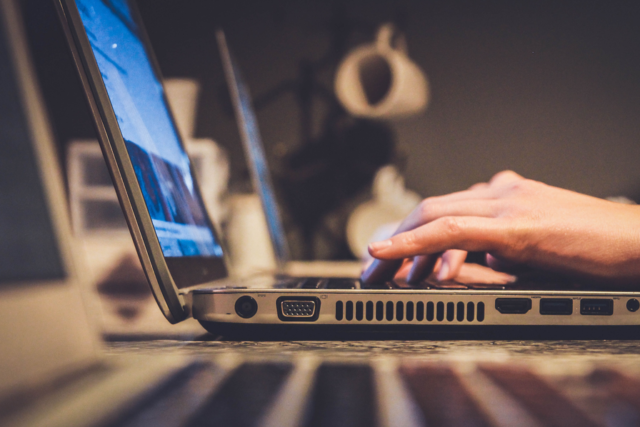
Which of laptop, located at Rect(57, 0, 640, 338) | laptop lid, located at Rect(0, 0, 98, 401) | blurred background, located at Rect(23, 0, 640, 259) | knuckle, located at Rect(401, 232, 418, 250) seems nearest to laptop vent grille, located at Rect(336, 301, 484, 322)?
laptop, located at Rect(57, 0, 640, 338)

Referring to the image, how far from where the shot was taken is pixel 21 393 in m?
0.18

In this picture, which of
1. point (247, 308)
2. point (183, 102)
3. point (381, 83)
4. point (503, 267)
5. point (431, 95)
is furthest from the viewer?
point (431, 95)

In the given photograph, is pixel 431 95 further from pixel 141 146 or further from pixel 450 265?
pixel 141 146

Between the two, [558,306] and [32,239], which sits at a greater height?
[32,239]

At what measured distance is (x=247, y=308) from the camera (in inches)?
14.9

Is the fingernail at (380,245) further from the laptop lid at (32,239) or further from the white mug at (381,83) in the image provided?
the white mug at (381,83)

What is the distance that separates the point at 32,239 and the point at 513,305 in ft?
1.23

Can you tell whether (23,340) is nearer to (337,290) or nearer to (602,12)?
(337,290)

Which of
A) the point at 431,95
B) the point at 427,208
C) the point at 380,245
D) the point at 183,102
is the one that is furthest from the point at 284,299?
the point at 431,95

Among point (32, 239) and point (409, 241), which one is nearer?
point (32, 239)

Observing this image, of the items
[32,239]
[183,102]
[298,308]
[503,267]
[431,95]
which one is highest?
[183,102]

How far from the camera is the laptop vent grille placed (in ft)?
1.25

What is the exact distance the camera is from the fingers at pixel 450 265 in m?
0.65

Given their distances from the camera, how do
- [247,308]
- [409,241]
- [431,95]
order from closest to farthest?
[247,308]
[409,241]
[431,95]
